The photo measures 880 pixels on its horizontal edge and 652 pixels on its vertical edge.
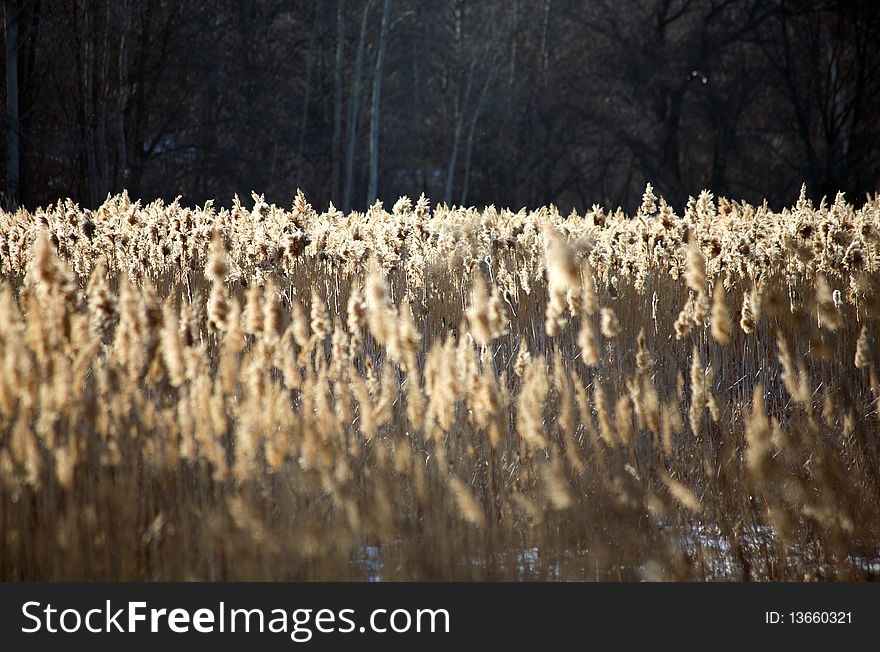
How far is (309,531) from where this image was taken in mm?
2230

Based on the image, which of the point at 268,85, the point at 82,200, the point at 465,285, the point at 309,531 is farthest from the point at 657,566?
the point at 268,85

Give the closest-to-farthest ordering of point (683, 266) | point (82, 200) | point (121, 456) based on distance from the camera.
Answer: point (121, 456), point (683, 266), point (82, 200)

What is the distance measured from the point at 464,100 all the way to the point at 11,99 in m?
12.3

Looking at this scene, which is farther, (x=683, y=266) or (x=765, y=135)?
(x=765, y=135)

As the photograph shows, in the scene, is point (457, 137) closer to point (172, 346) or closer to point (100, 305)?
point (100, 305)

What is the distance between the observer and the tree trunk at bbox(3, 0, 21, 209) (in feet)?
40.2

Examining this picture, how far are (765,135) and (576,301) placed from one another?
2248 centimetres

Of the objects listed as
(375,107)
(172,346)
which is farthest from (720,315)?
(375,107)

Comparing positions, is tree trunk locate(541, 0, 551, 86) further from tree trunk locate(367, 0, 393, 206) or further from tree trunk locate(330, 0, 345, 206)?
tree trunk locate(330, 0, 345, 206)

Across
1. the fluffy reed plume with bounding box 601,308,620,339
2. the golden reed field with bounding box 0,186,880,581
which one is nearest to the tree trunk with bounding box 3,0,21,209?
the golden reed field with bounding box 0,186,880,581

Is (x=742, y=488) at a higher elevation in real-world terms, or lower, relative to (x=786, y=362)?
lower

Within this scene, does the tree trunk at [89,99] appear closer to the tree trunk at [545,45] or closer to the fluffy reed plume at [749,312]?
the fluffy reed plume at [749,312]

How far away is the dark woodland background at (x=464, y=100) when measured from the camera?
1630cm

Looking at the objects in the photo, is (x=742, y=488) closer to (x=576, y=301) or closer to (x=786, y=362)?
(x=786, y=362)
